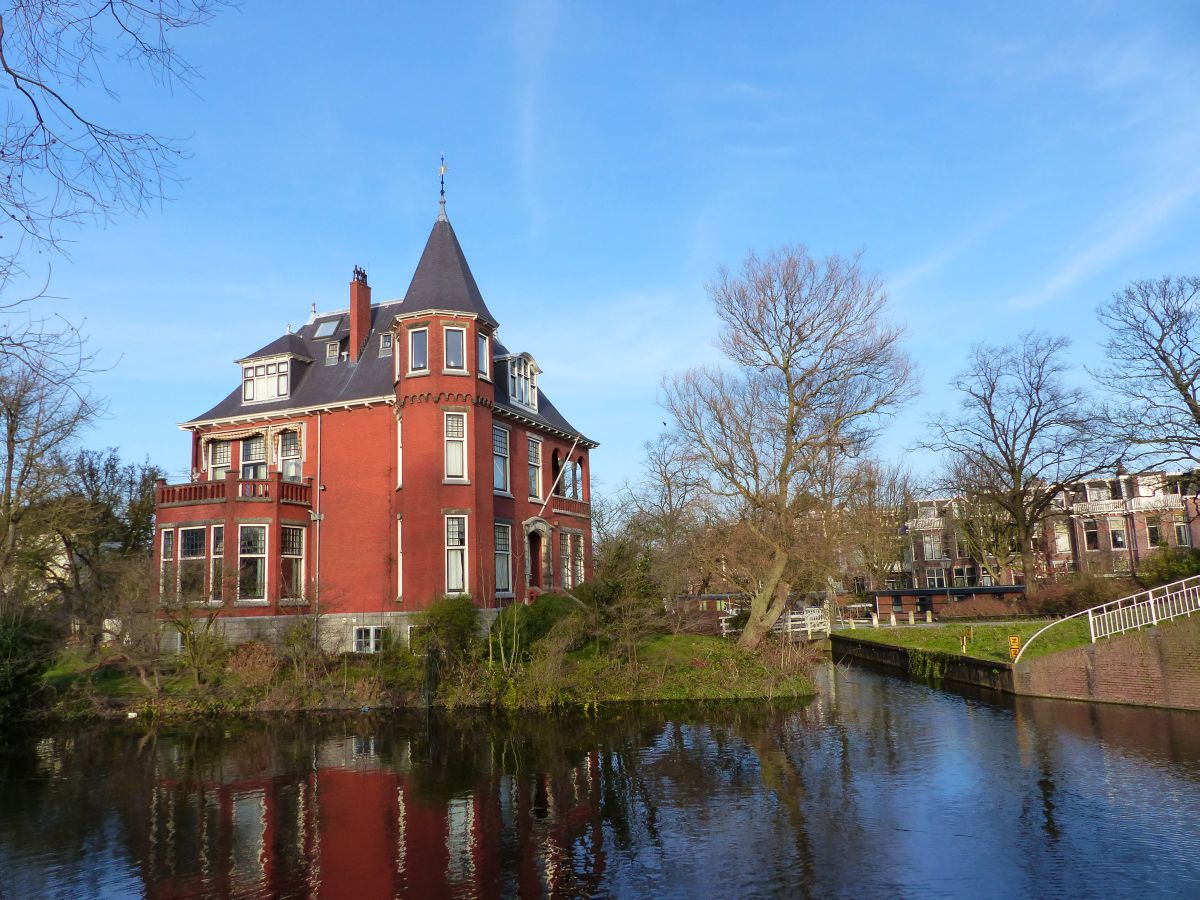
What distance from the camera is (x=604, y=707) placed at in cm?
2150

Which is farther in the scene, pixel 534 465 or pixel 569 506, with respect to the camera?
pixel 569 506

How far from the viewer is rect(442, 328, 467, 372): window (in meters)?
26.5

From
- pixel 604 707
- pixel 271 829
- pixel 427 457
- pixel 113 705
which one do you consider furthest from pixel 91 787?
pixel 427 457

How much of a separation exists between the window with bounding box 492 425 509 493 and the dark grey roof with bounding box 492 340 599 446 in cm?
82

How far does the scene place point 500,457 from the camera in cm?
2877

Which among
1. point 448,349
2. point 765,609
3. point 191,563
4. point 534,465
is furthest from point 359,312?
point 765,609

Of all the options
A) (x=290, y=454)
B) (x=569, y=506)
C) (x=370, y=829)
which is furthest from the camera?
(x=569, y=506)

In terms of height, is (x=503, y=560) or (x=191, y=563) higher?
(x=191, y=563)

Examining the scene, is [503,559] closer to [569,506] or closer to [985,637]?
[569,506]

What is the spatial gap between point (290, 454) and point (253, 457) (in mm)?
1770

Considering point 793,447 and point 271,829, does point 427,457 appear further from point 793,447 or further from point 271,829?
point 271,829

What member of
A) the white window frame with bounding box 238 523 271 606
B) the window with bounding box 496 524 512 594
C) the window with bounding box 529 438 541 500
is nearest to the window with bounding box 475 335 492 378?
the window with bounding box 529 438 541 500

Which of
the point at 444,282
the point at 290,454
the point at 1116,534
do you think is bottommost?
the point at 1116,534

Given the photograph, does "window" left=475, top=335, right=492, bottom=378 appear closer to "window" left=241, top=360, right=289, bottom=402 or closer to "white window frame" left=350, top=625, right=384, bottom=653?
"window" left=241, top=360, right=289, bottom=402
